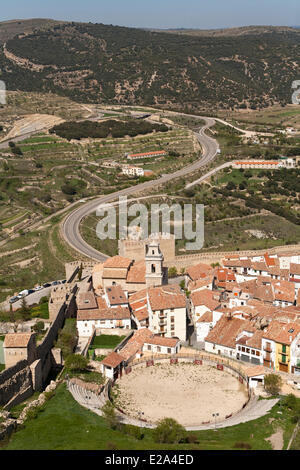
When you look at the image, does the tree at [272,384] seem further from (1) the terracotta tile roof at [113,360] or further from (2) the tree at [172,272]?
(2) the tree at [172,272]

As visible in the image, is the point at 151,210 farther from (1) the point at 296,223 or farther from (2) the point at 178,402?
(2) the point at 178,402

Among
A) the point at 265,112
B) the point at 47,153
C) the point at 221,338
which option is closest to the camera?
the point at 221,338

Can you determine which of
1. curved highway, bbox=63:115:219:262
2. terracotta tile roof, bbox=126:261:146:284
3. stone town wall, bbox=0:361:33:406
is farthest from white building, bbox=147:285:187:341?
curved highway, bbox=63:115:219:262

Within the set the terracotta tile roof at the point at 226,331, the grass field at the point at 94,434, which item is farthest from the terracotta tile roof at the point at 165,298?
the grass field at the point at 94,434

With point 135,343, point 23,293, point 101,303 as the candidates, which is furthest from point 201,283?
point 23,293

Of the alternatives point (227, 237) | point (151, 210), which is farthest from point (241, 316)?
point (151, 210)

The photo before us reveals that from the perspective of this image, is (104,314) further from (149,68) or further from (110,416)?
(149,68)
